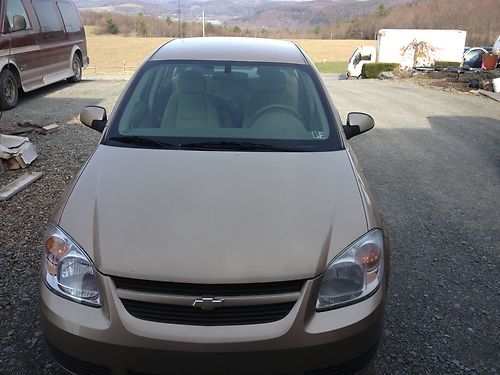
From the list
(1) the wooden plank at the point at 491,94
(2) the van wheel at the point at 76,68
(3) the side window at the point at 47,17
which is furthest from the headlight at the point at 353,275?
(2) the van wheel at the point at 76,68

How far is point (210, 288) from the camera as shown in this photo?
1.99m

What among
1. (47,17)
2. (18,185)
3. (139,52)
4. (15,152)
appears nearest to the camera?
(18,185)

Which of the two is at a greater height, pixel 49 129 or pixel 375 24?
pixel 375 24

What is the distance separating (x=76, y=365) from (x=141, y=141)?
54.2 inches

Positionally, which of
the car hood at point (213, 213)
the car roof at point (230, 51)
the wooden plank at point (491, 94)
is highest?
the car roof at point (230, 51)

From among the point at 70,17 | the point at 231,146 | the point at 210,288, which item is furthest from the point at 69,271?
the point at 70,17

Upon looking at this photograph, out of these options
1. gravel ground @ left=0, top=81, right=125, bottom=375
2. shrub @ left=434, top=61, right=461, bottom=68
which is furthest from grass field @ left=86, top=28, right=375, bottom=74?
gravel ground @ left=0, top=81, right=125, bottom=375

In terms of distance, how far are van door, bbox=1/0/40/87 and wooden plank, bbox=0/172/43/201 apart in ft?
14.8

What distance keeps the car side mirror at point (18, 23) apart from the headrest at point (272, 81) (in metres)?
7.48

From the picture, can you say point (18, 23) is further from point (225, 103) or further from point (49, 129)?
point (225, 103)

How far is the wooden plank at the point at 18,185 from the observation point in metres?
4.76

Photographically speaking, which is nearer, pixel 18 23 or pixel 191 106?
pixel 191 106

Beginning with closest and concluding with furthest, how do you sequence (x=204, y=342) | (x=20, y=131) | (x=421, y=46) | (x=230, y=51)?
(x=204, y=342) → (x=230, y=51) → (x=20, y=131) → (x=421, y=46)

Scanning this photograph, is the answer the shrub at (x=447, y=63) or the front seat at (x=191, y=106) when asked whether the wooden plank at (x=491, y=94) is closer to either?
the front seat at (x=191, y=106)
